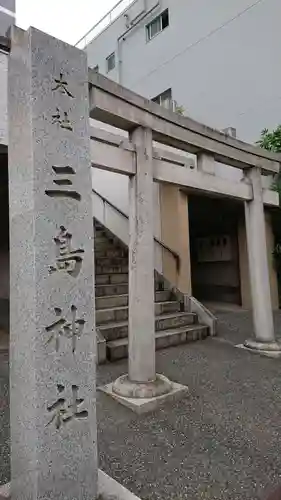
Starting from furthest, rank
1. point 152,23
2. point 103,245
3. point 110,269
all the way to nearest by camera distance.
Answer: point 152,23
point 103,245
point 110,269

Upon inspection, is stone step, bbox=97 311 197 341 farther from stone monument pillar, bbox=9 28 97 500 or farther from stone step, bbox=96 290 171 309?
stone monument pillar, bbox=9 28 97 500

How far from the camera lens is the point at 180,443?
2.95 m

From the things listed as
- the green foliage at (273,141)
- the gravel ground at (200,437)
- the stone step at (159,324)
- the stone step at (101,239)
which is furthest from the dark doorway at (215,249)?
the gravel ground at (200,437)

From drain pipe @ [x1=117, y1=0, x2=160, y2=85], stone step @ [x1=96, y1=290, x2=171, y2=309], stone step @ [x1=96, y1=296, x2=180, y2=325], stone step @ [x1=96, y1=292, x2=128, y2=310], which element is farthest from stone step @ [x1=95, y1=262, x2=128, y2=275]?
drain pipe @ [x1=117, y1=0, x2=160, y2=85]

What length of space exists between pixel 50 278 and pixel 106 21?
726 inches

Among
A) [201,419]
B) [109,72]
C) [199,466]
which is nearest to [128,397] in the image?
[201,419]

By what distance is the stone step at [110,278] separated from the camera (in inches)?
285

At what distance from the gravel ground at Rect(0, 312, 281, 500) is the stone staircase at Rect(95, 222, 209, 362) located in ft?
1.63

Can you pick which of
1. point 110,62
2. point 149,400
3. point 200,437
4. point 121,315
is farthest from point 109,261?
point 110,62

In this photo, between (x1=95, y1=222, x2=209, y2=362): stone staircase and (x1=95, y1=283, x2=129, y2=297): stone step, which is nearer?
(x1=95, y1=222, x2=209, y2=362): stone staircase

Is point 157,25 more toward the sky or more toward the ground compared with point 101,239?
more toward the sky

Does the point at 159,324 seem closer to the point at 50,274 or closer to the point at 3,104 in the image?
the point at 50,274

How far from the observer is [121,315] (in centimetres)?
627

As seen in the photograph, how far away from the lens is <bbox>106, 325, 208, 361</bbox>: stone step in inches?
207
